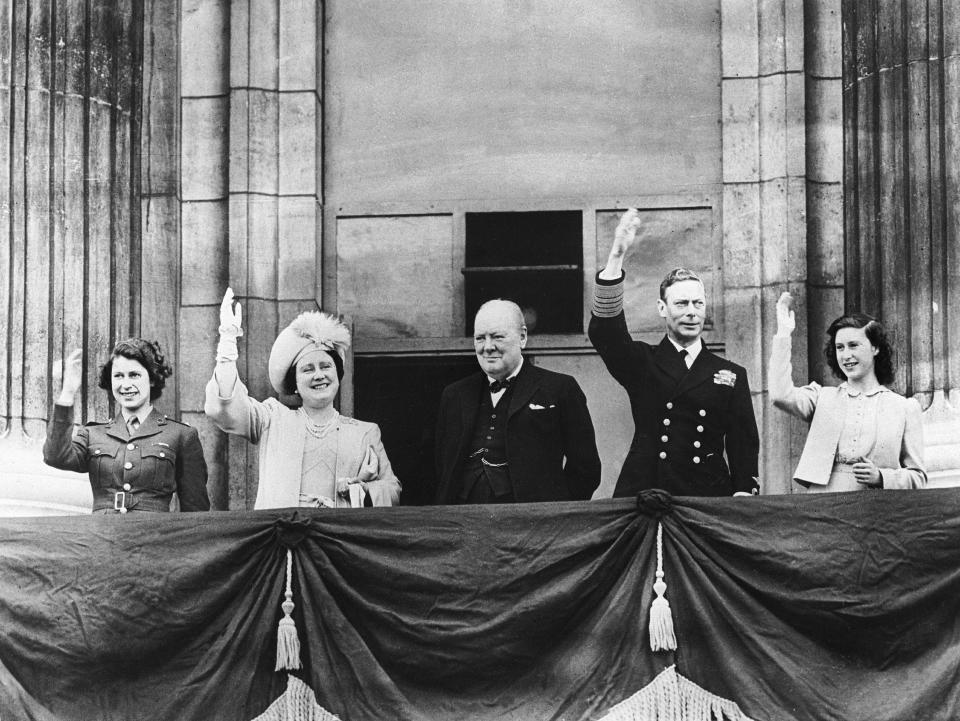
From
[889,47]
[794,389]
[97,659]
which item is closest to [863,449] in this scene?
[794,389]

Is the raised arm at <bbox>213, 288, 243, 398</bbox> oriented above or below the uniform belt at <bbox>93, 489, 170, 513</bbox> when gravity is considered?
above

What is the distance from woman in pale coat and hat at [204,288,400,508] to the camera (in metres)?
14.2

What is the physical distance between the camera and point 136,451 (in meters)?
14.3

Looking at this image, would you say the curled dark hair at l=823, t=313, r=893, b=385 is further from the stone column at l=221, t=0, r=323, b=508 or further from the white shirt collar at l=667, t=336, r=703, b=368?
the stone column at l=221, t=0, r=323, b=508

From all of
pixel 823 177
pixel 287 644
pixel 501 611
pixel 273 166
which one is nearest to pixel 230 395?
pixel 287 644

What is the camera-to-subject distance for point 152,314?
1631 cm

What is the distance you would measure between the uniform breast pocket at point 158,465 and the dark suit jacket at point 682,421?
261 cm

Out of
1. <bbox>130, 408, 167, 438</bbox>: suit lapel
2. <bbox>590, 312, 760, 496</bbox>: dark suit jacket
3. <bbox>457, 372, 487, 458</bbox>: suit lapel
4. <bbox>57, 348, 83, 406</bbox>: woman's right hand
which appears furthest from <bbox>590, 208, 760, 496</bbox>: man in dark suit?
<bbox>57, 348, 83, 406</bbox>: woman's right hand

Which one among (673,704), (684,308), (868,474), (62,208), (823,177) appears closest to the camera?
(673,704)

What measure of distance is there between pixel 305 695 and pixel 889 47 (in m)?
5.80

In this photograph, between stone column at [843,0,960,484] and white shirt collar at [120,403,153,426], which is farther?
stone column at [843,0,960,484]

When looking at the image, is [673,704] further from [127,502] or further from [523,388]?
[127,502]

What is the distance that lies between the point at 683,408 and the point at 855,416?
99 cm

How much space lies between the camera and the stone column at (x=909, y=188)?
1498 cm
